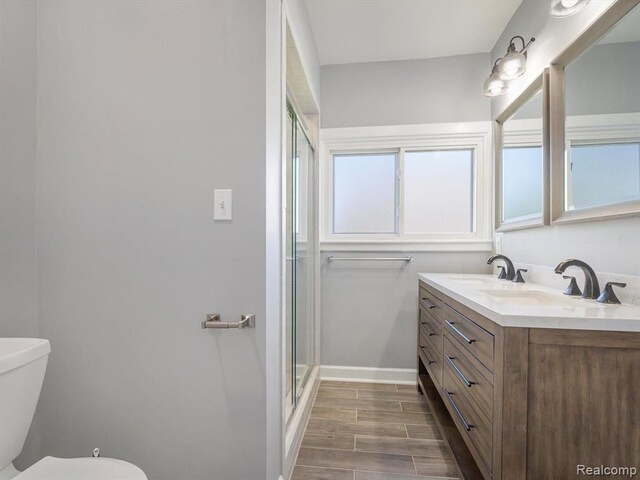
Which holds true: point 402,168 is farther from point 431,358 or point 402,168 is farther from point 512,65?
point 431,358

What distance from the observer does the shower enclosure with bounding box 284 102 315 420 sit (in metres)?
1.65

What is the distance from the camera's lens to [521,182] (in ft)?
6.42

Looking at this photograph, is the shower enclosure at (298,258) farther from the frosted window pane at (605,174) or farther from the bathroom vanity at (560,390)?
the frosted window pane at (605,174)

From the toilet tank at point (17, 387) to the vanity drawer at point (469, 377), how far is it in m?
1.49

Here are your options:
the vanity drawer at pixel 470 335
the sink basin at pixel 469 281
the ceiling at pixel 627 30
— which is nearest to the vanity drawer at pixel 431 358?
the vanity drawer at pixel 470 335

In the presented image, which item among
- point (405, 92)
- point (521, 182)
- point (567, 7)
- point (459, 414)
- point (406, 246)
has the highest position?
point (405, 92)

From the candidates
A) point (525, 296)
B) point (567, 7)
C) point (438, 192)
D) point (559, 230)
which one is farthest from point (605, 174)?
point (438, 192)

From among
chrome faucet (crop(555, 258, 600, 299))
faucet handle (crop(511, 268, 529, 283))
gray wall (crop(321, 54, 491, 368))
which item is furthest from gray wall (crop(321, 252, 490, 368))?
chrome faucet (crop(555, 258, 600, 299))

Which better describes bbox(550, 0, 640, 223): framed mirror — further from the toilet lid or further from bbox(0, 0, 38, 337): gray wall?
bbox(0, 0, 38, 337): gray wall

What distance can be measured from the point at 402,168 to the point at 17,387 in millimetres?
2528

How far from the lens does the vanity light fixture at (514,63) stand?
5.89 ft

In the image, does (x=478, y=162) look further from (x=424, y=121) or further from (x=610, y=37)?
(x=610, y=37)

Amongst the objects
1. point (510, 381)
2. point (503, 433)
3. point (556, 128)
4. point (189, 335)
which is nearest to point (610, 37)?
point (556, 128)

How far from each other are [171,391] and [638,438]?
59.5 inches
